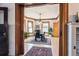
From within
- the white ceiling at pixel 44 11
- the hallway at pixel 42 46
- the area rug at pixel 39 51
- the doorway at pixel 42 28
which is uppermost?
the white ceiling at pixel 44 11

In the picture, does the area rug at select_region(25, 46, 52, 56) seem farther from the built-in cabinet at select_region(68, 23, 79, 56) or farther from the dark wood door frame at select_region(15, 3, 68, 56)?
the built-in cabinet at select_region(68, 23, 79, 56)

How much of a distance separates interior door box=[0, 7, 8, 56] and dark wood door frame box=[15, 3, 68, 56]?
0.28 m

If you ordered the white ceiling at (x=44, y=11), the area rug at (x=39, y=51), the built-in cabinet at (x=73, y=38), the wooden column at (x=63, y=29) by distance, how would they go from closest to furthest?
1. the built-in cabinet at (x=73, y=38)
2. the wooden column at (x=63, y=29)
3. the white ceiling at (x=44, y=11)
4. the area rug at (x=39, y=51)

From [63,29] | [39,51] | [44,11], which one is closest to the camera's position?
[63,29]

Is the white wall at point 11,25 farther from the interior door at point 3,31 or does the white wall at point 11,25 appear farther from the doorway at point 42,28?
the doorway at point 42,28

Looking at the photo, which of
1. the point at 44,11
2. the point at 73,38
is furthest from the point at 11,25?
the point at 73,38

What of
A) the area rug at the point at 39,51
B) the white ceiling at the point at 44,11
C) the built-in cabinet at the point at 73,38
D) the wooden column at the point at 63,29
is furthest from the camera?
the area rug at the point at 39,51

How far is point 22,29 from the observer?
366 centimetres

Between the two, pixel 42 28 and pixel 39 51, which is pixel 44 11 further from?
pixel 39 51

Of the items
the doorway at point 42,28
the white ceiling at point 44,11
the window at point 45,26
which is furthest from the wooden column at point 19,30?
the window at point 45,26

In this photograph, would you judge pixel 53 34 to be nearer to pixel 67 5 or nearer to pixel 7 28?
pixel 67 5

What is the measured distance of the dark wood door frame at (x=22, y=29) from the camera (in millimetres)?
3320

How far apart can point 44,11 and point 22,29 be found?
30.2 inches

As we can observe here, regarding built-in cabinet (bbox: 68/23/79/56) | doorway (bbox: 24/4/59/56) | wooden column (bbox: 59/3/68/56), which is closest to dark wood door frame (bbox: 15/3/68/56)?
wooden column (bbox: 59/3/68/56)
